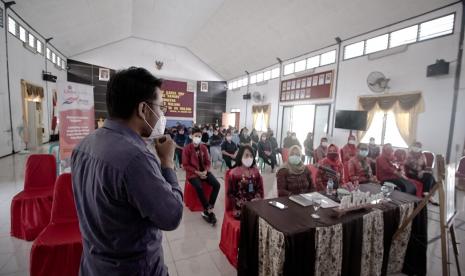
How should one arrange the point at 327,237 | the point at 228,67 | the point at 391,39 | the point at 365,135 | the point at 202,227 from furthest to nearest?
1. the point at 228,67
2. the point at 365,135
3. the point at 391,39
4. the point at 202,227
5. the point at 327,237

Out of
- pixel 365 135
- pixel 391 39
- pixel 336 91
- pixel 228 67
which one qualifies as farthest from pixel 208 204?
pixel 228 67

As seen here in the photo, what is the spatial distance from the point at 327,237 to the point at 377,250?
0.68 metres

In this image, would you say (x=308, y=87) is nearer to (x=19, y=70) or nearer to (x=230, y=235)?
(x=230, y=235)

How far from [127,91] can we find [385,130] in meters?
6.51

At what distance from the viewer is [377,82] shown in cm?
534

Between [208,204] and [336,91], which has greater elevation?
[336,91]

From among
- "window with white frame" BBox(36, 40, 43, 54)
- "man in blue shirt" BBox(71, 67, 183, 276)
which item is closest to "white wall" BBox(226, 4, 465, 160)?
"man in blue shirt" BBox(71, 67, 183, 276)

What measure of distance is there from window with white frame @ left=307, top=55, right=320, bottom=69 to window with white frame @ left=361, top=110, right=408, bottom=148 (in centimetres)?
273

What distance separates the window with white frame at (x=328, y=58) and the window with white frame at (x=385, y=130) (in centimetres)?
229

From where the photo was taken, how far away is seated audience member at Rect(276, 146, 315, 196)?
2.42 m

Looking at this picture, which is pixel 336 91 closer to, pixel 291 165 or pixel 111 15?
pixel 291 165

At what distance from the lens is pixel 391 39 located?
5293 millimetres

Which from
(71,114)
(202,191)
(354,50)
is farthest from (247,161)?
(354,50)

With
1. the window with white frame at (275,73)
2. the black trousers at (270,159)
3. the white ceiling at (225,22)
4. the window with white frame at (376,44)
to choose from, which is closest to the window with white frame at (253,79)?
the white ceiling at (225,22)
